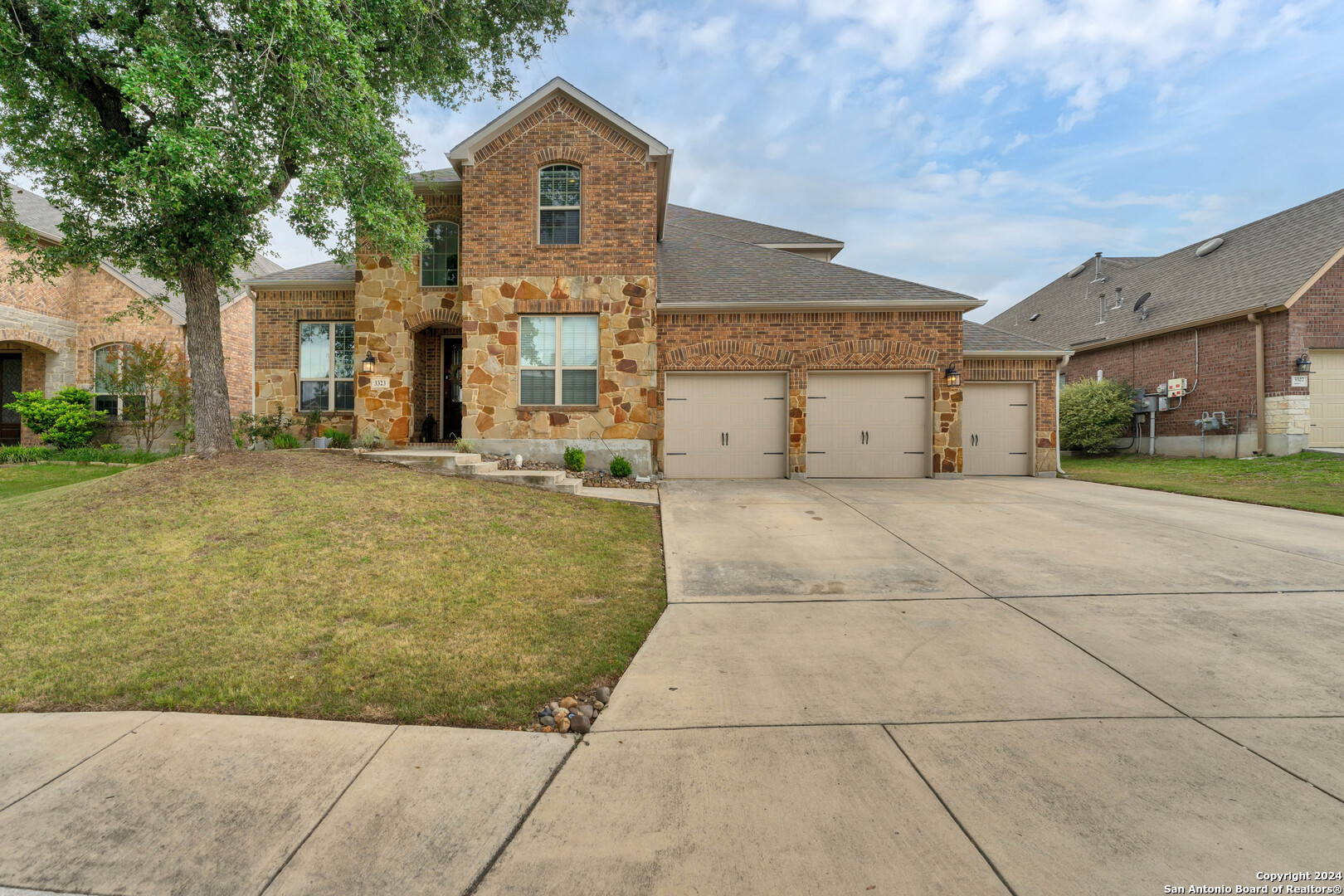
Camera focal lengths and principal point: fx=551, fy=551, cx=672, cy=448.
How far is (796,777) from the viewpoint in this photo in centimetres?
237

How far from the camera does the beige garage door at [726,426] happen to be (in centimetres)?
1186

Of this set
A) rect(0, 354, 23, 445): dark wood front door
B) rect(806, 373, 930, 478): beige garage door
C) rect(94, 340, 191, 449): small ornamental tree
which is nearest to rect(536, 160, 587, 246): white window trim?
rect(806, 373, 930, 478): beige garage door

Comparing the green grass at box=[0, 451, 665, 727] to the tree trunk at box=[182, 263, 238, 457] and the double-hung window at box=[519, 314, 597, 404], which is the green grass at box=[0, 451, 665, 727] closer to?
the tree trunk at box=[182, 263, 238, 457]

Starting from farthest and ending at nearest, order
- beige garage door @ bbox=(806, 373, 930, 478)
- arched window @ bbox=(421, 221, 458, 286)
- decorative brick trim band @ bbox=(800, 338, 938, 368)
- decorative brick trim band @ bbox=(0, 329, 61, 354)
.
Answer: decorative brick trim band @ bbox=(0, 329, 61, 354), beige garage door @ bbox=(806, 373, 930, 478), arched window @ bbox=(421, 221, 458, 286), decorative brick trim band @ bbox=(800, 338, 938, 368)

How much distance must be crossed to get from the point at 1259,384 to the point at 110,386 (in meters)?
30.5

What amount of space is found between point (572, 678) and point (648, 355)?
A: 28.0 feet

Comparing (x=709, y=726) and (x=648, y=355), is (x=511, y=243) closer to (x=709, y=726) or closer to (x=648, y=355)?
(x=648, y=355)

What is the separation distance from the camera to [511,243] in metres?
11.0

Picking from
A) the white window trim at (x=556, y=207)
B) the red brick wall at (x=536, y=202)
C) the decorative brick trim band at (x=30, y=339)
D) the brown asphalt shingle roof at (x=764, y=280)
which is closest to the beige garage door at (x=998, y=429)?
the brown asphalt shingle roof at (x=764, y=280)

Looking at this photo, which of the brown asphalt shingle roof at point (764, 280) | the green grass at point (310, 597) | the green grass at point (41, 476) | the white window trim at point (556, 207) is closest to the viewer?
the green grass at point (310, 597)

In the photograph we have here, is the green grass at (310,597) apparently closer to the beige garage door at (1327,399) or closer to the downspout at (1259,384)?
the downspout at (1259,384)

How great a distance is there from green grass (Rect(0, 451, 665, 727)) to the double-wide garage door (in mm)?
4456

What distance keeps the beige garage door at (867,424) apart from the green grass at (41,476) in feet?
43.6

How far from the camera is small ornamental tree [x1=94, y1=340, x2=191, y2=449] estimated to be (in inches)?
563
